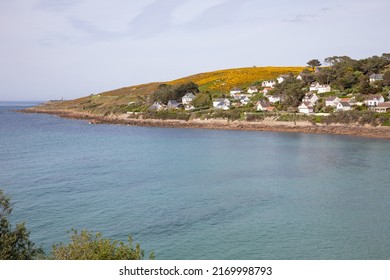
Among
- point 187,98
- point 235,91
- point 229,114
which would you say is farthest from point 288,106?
point 187,98

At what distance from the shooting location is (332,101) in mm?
63594

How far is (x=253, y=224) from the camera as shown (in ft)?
62.0

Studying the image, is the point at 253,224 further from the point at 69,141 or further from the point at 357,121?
the point at 357,121

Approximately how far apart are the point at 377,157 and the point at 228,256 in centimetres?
2553

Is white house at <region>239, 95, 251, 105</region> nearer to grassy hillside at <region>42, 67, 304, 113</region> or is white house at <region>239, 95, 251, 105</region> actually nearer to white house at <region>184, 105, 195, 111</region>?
white house at <region>184, 105, 195, 111</region>

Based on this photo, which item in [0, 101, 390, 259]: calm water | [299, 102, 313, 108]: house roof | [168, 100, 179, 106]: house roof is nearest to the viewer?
[0, 101, 390, 259]: calm water

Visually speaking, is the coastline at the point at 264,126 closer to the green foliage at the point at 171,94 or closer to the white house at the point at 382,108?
the white house at the point at 382,108

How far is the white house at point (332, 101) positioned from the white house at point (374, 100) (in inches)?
185

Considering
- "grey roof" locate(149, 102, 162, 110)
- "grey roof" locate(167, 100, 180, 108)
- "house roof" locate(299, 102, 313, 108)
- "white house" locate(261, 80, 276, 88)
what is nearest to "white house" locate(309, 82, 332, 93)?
"house roof" locate(299, 102, 313, 108)

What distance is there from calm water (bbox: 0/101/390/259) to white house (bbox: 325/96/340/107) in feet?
66.8

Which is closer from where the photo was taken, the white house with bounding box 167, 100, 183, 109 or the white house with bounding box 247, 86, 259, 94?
the white house with bounding box 167, 100, 183, 109

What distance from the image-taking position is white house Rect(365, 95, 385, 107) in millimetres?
59125

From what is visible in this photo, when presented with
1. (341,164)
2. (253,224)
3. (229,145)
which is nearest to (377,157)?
(341,164)

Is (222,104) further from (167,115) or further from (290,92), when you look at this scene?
(290,92)
